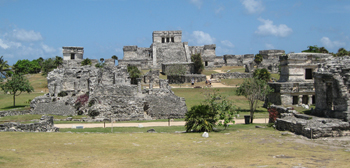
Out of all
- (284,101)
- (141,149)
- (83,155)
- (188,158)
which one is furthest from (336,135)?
(284,101)

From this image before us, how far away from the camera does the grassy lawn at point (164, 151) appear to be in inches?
408

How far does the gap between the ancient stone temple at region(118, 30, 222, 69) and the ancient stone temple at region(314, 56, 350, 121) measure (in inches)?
1749

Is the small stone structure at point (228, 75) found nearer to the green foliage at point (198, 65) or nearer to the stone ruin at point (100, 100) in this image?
the green foliage at point (198, 65)

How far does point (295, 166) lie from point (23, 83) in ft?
97.6

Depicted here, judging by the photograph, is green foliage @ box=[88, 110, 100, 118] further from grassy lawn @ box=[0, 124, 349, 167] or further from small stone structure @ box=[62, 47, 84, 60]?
small stone structure @ box=[62, 47, 84, 60]

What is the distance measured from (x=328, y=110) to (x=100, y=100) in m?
17.1

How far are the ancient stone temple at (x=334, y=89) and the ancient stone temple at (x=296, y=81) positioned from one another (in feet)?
31.4

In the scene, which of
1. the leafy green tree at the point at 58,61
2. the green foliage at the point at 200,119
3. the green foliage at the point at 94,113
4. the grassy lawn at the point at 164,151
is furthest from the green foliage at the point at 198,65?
the grassy lawn at the point at 164,151

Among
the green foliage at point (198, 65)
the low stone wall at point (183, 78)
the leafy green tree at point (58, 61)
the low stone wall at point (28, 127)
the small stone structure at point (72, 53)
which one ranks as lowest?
the low stone wall at point (28, 127)

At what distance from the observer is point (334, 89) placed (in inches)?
724

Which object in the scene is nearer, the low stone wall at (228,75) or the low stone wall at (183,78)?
the low stone wall at (183,78)

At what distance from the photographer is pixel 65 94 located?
100ft

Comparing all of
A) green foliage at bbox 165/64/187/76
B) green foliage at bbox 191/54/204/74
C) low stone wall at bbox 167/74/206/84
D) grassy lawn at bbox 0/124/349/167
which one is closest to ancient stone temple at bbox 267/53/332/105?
grassy lawn at bbox 0/124/349/167

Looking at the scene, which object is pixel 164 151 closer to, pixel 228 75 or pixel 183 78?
pixel 183 78
